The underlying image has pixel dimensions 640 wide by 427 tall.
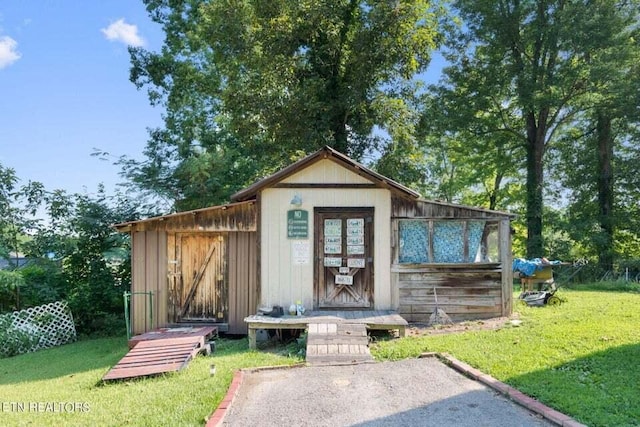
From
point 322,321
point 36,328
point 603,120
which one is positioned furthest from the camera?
point 603,120

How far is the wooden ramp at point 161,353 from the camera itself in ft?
20.0

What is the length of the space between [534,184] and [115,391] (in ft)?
63.8

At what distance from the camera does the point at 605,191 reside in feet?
66.5

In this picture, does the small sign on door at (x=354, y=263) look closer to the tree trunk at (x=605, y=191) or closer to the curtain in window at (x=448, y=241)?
the curtain in window at (x=448, y=241)

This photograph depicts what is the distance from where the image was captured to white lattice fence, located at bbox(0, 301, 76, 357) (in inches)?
388

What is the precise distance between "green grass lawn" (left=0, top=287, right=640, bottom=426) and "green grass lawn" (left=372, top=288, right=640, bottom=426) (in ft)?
0.04

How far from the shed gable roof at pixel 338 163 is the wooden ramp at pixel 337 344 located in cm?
286

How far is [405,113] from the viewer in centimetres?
1576

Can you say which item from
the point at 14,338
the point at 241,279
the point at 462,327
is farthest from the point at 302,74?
the point at 14,338

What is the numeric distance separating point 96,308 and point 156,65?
1302cm

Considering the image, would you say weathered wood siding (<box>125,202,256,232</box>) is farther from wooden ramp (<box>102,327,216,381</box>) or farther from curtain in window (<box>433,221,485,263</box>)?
curtain in window (<box>433,221,485,263</box>)

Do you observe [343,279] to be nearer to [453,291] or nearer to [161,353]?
[453,291]
